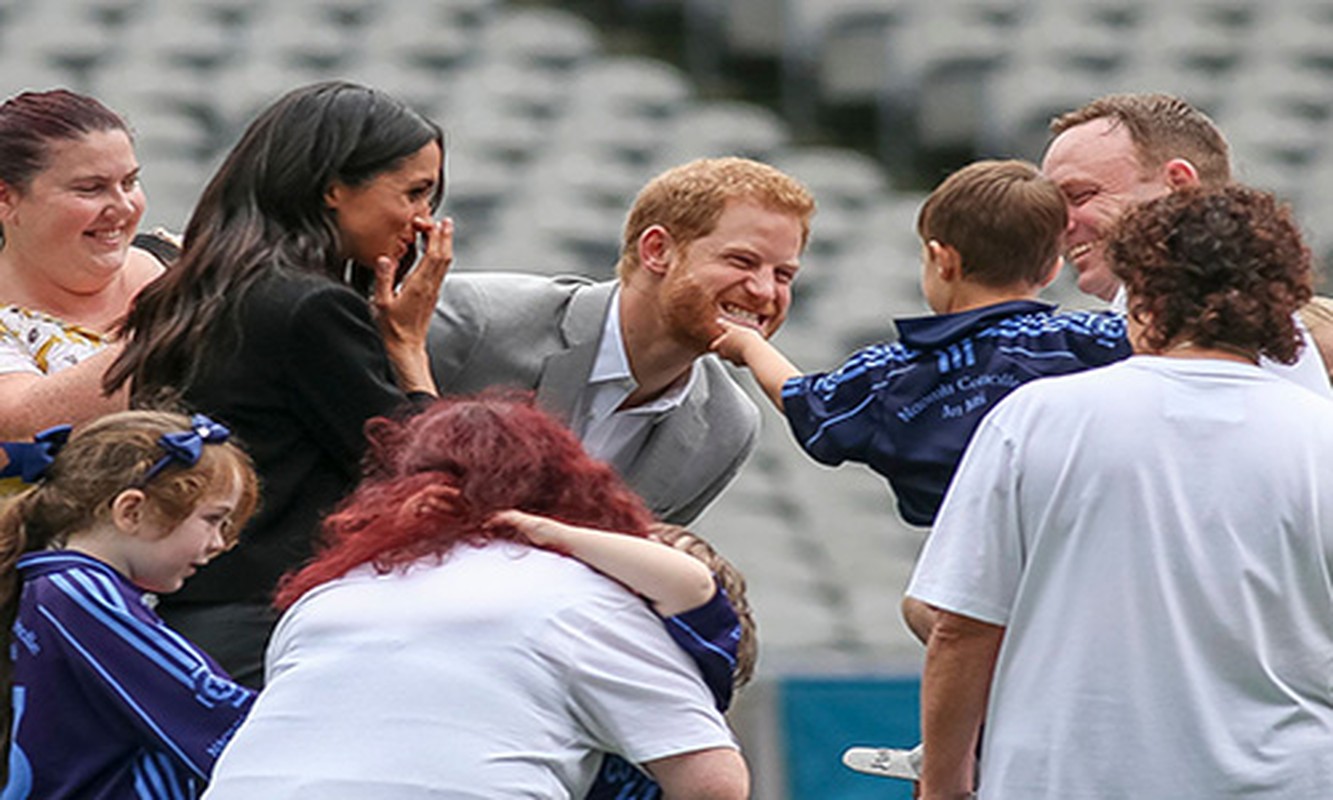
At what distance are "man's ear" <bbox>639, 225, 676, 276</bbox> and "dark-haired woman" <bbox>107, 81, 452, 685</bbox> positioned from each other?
0.46 m

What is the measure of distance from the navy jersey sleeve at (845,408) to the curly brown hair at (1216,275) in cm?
45

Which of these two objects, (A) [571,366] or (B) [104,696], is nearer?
(B) [104,696]

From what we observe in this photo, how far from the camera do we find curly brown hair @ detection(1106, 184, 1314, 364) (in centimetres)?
253

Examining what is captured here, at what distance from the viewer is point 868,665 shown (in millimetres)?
5367

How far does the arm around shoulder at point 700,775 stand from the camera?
2396 mm

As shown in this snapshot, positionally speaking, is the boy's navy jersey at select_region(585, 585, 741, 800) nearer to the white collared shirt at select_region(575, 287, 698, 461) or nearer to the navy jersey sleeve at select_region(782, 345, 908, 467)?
the navy jersey sleeve at select_region(782, 345, 908, 467)

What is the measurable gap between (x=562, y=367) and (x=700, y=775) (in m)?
1.27

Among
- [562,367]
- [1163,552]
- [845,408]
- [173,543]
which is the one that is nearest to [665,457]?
[562,367]

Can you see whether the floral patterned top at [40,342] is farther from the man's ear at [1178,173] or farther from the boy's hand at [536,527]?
the man's ear at [1178,173]

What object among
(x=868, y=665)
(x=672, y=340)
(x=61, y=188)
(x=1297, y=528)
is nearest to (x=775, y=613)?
(x=868, y=665)

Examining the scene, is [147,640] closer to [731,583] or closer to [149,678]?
[149,678]

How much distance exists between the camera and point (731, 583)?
2.63 meters

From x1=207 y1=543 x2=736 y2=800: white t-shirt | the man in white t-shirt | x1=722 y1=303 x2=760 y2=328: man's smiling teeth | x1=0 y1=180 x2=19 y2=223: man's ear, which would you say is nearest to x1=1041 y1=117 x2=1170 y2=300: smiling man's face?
the man in white t-shirt

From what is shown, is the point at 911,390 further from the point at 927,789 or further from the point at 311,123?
the point at 311,123
